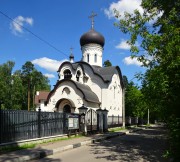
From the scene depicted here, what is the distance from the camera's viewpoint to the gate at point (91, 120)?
2395 centimetres

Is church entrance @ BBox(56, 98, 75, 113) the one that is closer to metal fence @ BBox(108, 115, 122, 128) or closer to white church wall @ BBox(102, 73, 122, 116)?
metal fence @ BBox(108, 115, 122, 128)

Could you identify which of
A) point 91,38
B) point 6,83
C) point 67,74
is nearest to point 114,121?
point 67,74

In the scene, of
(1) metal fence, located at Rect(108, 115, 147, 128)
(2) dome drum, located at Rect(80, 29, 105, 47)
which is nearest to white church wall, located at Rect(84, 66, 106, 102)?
(1) metal fence, located at Rect(108, 115, 147, 128)

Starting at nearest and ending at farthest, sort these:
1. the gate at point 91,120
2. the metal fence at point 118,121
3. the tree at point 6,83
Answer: the gate at point 91,120
the metal fence at point 118,121
the tree at point 6,83

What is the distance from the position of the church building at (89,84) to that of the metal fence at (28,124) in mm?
12954

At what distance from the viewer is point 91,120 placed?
2433cm

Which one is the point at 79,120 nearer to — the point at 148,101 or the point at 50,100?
the point at 148,101

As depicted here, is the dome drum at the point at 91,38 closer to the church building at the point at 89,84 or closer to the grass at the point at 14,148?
the church building at the point at 89,84

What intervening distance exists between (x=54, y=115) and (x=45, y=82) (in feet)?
223

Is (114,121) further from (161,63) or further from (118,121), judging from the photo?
(161,63)

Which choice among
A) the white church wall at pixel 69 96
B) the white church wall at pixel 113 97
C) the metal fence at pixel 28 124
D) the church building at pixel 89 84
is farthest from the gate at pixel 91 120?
the white church wall at pixel 113 97

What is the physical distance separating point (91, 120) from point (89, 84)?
510 inches

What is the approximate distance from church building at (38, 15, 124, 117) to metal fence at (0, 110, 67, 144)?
13.0 meters

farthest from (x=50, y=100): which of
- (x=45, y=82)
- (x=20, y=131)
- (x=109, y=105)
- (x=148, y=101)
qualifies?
(x=45, y=82)
